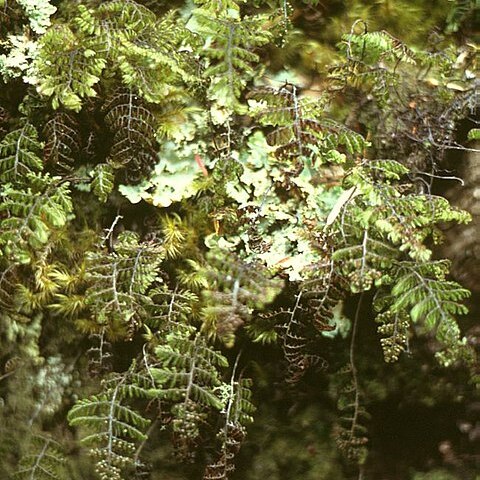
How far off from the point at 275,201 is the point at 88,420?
1385 millimetres

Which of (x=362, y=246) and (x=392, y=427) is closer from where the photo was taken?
(x=362, y=246)

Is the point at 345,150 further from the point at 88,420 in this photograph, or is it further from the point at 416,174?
the point at 88,420

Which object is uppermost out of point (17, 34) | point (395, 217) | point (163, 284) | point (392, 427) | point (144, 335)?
point (17, 34)

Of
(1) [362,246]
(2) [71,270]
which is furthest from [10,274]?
(1) [362,246]

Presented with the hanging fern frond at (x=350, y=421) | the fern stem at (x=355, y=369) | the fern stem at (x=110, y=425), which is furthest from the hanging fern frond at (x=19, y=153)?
the hanging fern frond at (x=350, y=421)

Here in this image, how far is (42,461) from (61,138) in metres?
1.65

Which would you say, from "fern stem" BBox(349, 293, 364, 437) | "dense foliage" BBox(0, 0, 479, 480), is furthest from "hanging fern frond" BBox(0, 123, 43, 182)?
"fern stem" BBox(349, 293, 364, 437)

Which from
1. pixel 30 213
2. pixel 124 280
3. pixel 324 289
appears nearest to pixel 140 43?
pixel 30 213

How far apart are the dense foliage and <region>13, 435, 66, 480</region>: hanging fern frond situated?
A: 0.02 metres

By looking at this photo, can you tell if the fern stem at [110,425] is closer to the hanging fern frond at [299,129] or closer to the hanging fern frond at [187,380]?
the hanging fern frond at [187,380]

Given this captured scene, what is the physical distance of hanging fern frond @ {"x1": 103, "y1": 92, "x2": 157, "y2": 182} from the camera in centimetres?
291

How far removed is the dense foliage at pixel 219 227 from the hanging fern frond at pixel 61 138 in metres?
0.01

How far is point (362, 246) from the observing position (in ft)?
8.53

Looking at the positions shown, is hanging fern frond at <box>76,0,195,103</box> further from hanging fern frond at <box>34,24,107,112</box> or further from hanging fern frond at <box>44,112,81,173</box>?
hanging fern frond at <box>44,112,81,173</box>
